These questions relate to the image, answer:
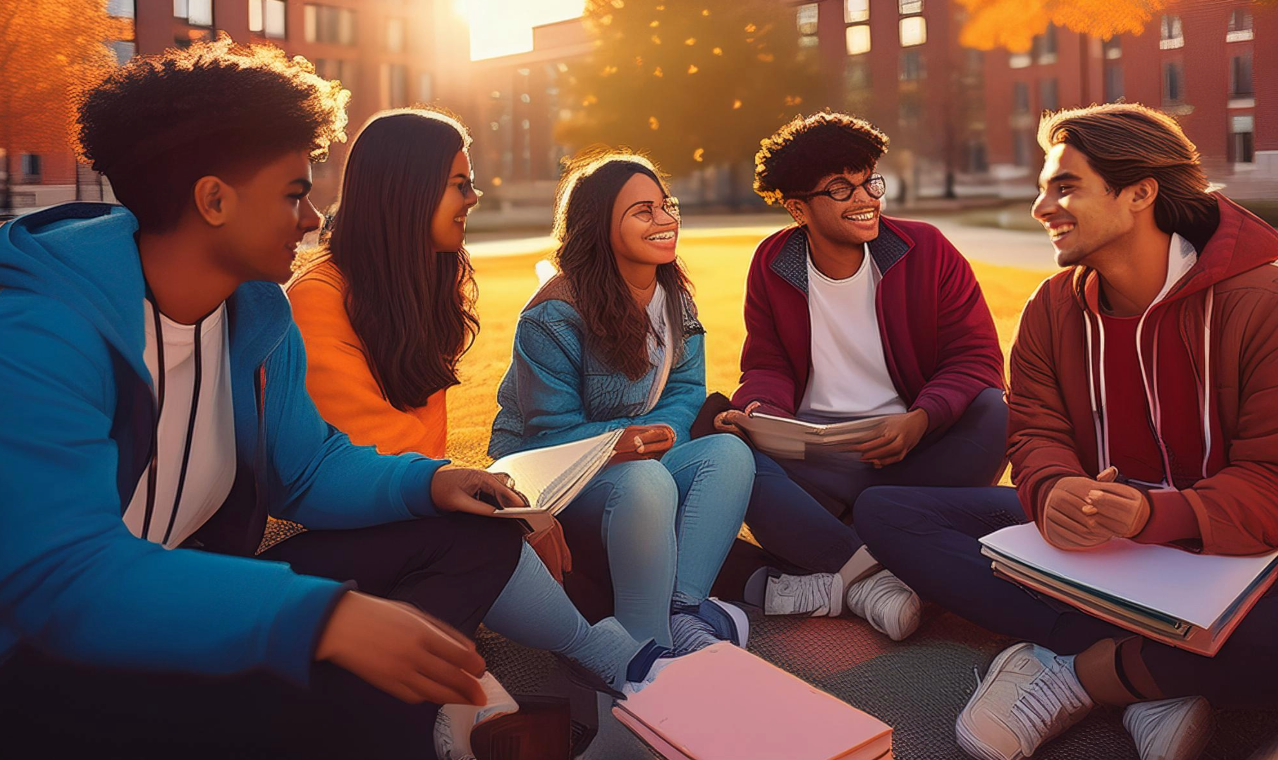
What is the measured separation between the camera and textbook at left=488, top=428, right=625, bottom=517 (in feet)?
4.91

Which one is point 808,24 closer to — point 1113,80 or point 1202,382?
point 1113,80

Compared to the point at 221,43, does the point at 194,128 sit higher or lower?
lower

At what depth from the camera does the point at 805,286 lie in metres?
2.59

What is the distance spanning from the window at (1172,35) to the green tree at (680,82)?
500 centimetres

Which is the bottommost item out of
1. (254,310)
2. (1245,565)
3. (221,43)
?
(1245,565)

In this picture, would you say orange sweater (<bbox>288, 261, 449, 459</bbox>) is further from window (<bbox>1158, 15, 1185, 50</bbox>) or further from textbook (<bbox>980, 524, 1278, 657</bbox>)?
window (<bbox>1158, 15, 1185, 50</bbox>)

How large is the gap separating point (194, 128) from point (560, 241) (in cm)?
127

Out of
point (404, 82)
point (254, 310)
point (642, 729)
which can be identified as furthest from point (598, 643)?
point (404, 82)

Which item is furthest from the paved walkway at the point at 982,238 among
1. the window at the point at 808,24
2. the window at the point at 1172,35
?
the window at the point at 808,24

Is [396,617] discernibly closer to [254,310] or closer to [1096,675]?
[254,310]

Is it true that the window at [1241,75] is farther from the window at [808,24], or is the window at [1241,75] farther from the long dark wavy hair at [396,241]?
the long dark wavy hair at [396,241]

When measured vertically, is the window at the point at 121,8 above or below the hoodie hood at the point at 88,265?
above

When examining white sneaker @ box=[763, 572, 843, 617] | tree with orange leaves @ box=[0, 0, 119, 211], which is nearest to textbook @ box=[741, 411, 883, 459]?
white sneaker @ box=[763, 572, 843, 617]

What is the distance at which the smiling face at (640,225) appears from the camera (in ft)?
7.72
